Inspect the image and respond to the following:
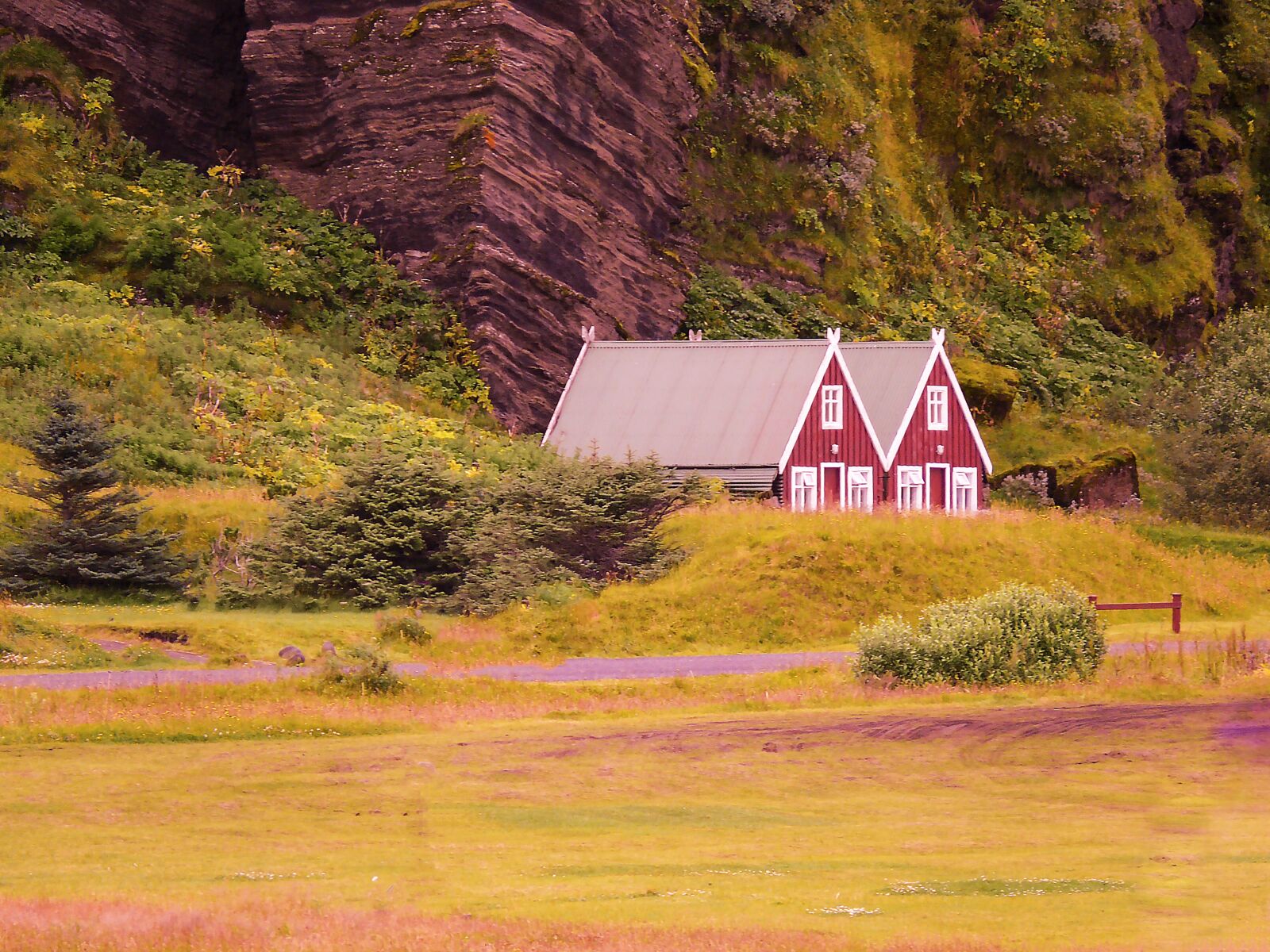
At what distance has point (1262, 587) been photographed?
40188 millimetres

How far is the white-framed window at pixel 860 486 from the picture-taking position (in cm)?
4819

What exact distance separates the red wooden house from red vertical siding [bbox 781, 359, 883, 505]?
4 centimetres

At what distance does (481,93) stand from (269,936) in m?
44.2

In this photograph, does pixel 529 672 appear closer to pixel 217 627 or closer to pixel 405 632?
pixel 405 632

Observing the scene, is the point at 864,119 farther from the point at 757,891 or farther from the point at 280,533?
the point at 757,891

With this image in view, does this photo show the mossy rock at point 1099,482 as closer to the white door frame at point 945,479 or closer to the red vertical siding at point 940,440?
the red vertical siding at point 940,440

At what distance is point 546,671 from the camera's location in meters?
27.8

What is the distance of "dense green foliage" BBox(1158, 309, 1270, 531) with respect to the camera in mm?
53250

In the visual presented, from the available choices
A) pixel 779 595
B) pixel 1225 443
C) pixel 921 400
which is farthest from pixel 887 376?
pixel 779 595

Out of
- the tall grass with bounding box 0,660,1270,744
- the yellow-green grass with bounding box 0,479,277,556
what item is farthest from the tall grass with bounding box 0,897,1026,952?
the yellow-green grass with bounding box 0,479,277,556

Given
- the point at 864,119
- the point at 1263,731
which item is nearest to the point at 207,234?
the point at 864,119

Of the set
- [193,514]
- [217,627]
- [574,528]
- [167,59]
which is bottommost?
[217,627]

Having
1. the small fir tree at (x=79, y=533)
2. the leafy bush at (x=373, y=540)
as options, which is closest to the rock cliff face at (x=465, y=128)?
the leafy bush at (x=373, y=540)

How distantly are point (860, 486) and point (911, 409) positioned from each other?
11.6 ft
